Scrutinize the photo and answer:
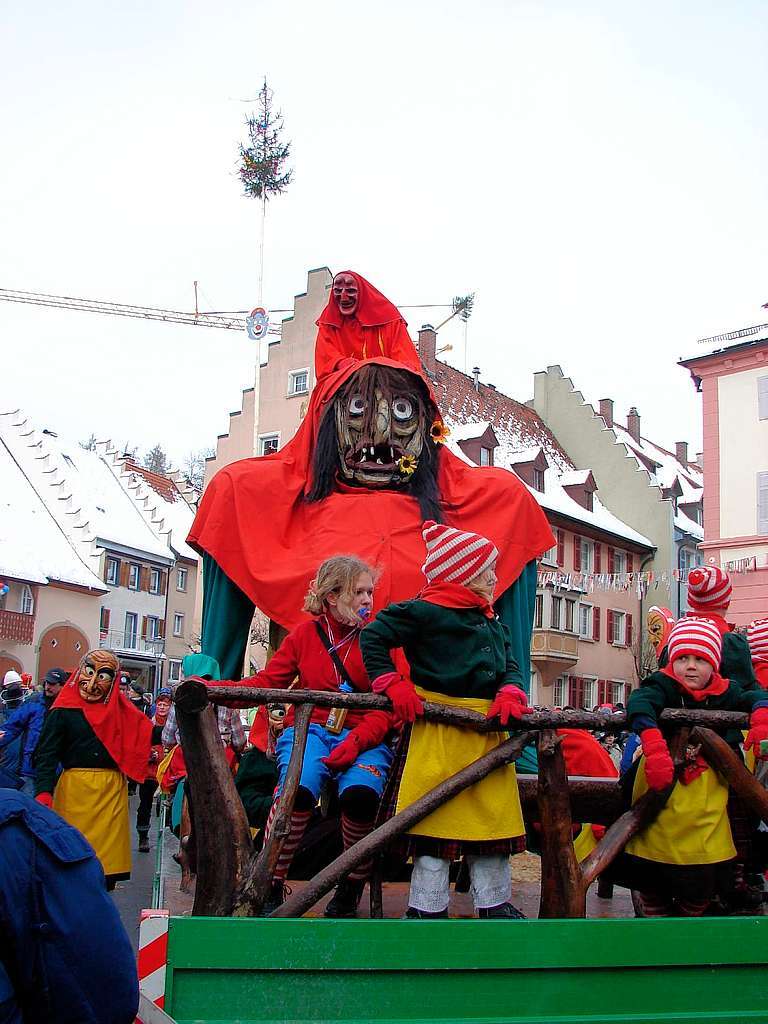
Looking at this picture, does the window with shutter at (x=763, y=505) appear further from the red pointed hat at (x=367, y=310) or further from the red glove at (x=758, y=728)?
the red glove at (x=758, y=728)

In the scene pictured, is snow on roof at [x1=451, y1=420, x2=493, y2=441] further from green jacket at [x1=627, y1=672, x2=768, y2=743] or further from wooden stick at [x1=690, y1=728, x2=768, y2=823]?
wooden stick at [x1=690, y1=728, x2=768, y2=823]

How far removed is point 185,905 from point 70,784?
3.38 meters

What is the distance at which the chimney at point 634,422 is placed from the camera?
45.4 meters

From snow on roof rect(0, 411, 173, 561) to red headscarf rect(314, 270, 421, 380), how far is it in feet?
111

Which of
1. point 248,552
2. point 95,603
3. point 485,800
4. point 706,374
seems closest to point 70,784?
point 248,552

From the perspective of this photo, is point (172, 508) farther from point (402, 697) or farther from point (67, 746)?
point (402, 697)

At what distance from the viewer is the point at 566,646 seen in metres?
33.8

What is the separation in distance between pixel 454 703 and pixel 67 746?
4.04 meters

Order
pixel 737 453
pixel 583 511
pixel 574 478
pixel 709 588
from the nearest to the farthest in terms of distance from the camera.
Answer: pixel 709 588 < pixel 737 453 < pixel 583 511 < pixel 574 478

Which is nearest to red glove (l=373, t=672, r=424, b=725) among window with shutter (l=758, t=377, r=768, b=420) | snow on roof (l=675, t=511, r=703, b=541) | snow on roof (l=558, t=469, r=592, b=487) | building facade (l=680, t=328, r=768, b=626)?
building facade (l=680, t=328, r=768, b=626)

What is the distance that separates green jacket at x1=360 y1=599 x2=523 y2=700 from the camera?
3.55m

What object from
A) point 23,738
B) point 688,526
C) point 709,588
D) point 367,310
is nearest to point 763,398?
point 688,526

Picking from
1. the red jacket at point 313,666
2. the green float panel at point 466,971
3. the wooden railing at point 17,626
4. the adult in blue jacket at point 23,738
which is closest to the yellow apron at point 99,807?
the adult in blue jacket at point 23,738

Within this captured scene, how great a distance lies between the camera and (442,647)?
11.9 ft
